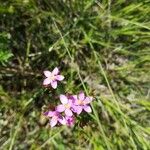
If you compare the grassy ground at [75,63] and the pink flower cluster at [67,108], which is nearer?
the pink flower cluster at [67,108]

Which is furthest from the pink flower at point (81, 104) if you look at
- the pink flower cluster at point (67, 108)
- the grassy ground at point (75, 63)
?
the grassy ground at point (75, 63)

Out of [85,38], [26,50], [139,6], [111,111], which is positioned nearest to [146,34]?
[139,6]

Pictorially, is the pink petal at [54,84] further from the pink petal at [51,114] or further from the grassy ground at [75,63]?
the grassy ground at [75,63]

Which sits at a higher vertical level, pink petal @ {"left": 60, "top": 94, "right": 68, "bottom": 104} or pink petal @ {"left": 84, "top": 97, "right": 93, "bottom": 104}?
pink petal @ {"left": 60, "top": 94, "right": 68, "bottom": 104}

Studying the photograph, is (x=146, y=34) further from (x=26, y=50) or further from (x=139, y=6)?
(x=26, y=50)

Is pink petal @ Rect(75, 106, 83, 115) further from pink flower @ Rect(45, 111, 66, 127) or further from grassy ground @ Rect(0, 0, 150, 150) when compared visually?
grassy ground @ Rect(0, 0, 150, 150)

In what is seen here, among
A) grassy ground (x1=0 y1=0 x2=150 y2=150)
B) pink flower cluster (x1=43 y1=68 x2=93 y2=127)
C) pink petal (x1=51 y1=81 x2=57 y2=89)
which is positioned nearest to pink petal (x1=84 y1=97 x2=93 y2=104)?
pink flower cluster (x1=43 y1=68 x2=93 y2=127)
